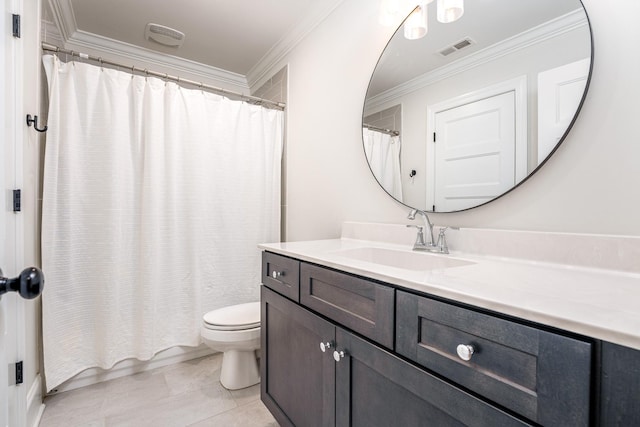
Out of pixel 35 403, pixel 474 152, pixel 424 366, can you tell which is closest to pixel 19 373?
pixel 35 403

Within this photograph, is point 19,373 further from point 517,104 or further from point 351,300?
point 517,104

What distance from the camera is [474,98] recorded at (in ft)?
3.82

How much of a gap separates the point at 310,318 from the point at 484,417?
61cm

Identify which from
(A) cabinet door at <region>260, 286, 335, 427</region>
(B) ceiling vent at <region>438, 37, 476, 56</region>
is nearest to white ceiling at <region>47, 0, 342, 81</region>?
(B) ceiling vent at <region>438, 37, 476, 56</region>

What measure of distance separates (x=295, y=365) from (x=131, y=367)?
1410 millimetres

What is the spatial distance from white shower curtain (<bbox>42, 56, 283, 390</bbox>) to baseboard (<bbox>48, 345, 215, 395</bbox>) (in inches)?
3.6

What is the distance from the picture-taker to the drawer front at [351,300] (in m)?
0.77

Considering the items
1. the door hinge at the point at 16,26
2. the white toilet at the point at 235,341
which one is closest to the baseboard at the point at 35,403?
the white toilet at the point at 235,341

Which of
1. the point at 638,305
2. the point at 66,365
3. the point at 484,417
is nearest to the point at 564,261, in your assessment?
the point at 638,305

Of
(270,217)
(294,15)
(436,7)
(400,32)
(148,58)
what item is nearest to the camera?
(436,7)

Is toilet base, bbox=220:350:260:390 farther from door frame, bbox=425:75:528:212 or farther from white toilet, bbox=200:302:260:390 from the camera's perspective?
door frame, bbox=425:75:528:212

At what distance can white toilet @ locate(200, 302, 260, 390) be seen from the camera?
1.67 m

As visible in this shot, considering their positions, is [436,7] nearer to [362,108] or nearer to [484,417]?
[362,108]

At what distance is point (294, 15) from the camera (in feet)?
6.71
